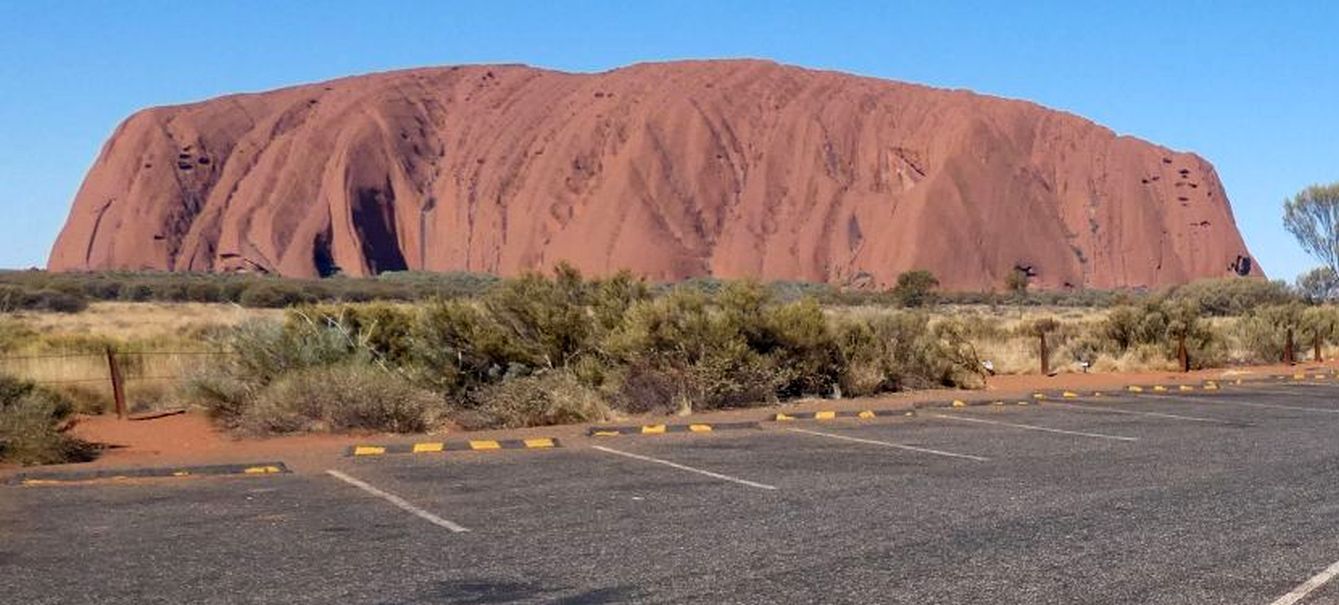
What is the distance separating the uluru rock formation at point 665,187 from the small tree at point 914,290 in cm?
2081

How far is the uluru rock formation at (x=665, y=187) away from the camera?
105000mm

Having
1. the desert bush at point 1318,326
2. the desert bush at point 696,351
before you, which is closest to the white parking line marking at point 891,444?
the desert bush at point 696,351

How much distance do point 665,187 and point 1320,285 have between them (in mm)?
48786

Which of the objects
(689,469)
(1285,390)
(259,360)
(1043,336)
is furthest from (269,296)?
(689,469)

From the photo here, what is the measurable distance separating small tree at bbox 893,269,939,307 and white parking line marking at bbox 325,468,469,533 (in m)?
60.2

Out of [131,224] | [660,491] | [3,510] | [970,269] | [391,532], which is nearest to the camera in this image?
[391,532]

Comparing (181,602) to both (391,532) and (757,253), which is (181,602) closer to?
(391,532)

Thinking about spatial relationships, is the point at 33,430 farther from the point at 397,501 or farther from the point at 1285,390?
the point at 1285,390

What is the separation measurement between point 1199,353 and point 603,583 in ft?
99.2

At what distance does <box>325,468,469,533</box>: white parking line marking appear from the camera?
10.7 meters

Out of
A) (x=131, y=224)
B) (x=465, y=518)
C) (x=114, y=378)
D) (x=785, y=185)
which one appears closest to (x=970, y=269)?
(x=785, y=185)

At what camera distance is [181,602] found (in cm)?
792

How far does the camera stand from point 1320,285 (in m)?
69.7

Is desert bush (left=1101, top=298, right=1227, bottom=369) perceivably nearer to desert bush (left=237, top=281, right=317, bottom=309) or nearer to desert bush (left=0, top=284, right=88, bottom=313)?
desert bush (left=237, top=281, right=317, bottom=309)
